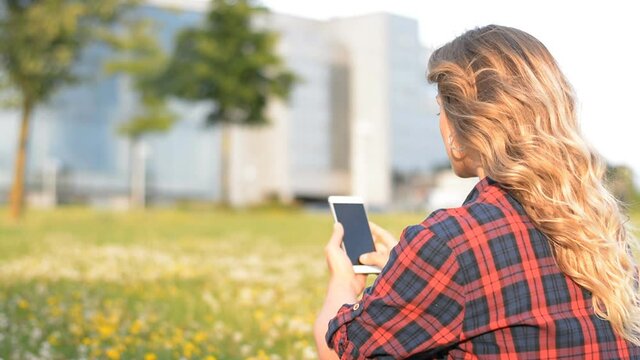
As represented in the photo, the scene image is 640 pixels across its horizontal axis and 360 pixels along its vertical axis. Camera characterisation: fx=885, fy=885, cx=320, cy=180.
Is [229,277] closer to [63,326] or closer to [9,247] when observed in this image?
[63,326]

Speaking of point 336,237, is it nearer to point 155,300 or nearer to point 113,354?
point 113,354

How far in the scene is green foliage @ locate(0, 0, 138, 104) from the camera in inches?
892

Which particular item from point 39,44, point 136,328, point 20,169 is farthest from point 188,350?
point 39,44

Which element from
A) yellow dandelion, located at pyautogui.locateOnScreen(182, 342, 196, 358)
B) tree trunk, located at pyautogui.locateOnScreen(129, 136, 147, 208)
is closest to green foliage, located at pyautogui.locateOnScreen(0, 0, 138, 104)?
yellow dandelion, located at pyautogui.locateOnScreen(182, 342, 196, 358)

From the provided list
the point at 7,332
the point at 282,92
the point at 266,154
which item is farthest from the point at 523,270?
the point at 266,154

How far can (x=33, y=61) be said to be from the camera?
22.6 meters

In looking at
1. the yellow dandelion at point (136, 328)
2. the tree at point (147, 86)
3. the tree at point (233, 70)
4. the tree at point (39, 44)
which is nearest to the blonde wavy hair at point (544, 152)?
the yellow dandelion at point (136, 328)

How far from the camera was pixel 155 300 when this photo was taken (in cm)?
688

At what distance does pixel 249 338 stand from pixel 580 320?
11.7 ft

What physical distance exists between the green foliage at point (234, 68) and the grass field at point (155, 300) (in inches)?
877

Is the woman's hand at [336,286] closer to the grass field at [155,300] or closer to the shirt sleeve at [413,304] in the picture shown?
the shirt sleeve at [413,304]

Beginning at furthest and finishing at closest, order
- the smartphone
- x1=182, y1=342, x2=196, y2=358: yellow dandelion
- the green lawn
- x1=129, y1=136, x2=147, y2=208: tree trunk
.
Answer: x1=129, y1=136, x2=147, y2=208: tree trunk, the green lawn, x1=182, y1=342, x2=196, y2=358: yellow dandelion, the smartphone

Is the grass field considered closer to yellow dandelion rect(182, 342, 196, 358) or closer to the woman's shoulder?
yellow dandelion rect(182, 342, 196, 358)

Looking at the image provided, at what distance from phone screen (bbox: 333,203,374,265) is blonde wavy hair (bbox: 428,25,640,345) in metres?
0.52
